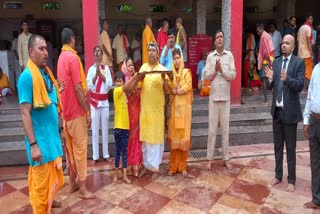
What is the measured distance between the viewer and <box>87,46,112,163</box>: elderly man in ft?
15.6

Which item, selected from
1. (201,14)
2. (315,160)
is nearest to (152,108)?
(315,160)

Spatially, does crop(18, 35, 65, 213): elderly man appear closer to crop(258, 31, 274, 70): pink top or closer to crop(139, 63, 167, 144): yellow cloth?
crop(139, 63, 167, 144): yellow cloth

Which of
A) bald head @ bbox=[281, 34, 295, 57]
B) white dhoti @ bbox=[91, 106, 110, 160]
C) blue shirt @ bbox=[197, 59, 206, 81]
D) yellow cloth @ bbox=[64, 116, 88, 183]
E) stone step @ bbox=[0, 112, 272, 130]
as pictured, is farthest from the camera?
blue shirt @ bbox=[197, 59, 206, 81]

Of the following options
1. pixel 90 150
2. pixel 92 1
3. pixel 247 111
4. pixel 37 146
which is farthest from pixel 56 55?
pixel 37 146

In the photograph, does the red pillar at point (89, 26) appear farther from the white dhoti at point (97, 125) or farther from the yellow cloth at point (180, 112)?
the yellow cloth at point (180, 112)

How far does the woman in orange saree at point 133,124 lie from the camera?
4297mm

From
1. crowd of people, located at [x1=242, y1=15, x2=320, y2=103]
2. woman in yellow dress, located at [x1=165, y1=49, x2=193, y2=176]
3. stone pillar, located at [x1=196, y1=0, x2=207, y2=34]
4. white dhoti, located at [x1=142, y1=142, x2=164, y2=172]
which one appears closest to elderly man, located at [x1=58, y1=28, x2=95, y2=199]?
white dhoti, located at [x1=142, y1=142, x2=164, y2=172]

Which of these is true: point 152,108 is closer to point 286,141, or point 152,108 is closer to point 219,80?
point 219,80

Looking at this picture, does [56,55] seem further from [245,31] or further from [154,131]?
[154,131]

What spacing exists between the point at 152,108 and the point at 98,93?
3.57 feet

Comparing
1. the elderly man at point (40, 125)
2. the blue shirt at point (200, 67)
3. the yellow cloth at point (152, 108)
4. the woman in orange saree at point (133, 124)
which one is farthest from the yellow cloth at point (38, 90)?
the blue shirt at point (200, 67)

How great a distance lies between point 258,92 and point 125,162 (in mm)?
4879

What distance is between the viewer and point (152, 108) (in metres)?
4.24

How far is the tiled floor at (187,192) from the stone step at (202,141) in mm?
188
